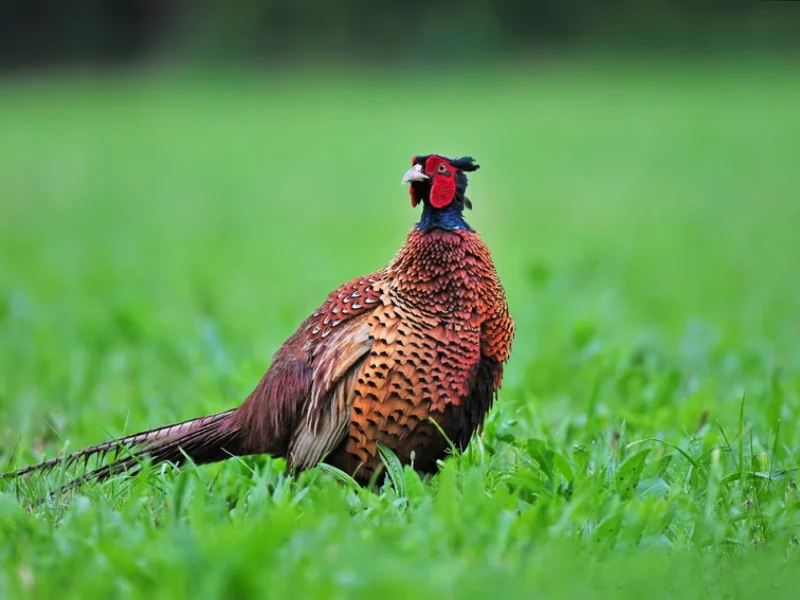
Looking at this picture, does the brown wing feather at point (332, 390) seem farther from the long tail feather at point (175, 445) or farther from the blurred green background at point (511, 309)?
the long tail feather at point (175, 445)

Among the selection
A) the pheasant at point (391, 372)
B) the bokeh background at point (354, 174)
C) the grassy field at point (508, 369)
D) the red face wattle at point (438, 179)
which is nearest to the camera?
the grassy field at point (508, 369)

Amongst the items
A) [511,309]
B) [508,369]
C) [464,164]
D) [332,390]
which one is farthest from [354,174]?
[332,390]

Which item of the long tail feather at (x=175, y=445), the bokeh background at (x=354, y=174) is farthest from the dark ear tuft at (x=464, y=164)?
the bokeh background at (x=354, y=174)

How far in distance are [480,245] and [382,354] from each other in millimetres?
527

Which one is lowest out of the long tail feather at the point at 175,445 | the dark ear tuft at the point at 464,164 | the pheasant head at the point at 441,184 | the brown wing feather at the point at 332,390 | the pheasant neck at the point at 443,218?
the long tail feather at the point at 175,445

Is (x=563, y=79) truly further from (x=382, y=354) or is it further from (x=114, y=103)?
(x=382, y=354)

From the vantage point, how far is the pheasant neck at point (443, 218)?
345cm

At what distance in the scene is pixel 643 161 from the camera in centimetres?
1446

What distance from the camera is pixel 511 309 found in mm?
6656

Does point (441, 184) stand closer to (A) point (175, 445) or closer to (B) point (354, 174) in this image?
(A) point (175, 445)

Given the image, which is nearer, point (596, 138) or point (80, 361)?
point (80, 361)

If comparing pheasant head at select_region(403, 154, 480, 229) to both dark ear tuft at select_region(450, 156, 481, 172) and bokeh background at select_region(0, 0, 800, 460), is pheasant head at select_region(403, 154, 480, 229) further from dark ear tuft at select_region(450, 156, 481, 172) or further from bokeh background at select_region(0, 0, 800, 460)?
bokeh background at select_region(0, 0, 800, 460)

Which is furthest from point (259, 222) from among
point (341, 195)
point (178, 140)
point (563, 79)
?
point (563, 79)

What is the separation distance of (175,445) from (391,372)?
83cm
